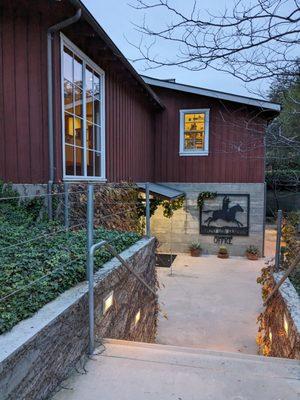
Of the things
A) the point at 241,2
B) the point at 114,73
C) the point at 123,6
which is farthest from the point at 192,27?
the point at 114,73

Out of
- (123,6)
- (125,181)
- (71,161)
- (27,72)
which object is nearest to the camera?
(123,6)

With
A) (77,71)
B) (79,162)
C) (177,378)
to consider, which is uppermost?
(77,71)

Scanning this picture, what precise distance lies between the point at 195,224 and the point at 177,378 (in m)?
8.37

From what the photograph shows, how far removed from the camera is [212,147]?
1028cm

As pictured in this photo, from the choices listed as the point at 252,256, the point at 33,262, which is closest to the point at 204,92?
the point at 252,256

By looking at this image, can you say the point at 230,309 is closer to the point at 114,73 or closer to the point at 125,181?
the point at 125,181

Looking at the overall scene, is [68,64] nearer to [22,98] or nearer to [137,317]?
[22,98]

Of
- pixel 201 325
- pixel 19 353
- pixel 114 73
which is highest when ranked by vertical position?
pixel 114 73

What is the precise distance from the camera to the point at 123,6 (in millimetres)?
3111

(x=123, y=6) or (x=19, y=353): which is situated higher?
(x=123, y=6)

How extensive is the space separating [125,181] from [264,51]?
4.89 m

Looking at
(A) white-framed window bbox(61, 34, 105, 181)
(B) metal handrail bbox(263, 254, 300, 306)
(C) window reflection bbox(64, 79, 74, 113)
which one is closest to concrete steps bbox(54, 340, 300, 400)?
(B) metal handrail bbox(263, 254, 300, 306)

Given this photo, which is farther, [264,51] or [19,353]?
[264,51]

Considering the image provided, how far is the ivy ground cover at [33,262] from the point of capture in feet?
6.77
